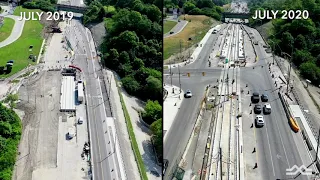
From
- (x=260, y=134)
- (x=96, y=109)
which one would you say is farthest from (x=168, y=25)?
(x=260, y=134)

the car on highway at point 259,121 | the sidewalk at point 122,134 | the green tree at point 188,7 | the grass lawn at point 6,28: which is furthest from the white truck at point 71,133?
the green tree at point 188,7

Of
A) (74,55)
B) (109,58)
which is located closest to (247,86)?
(109,58)

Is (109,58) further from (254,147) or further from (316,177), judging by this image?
(316,177)

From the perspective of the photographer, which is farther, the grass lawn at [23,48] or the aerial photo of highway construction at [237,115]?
the grass lawn at [23,48]

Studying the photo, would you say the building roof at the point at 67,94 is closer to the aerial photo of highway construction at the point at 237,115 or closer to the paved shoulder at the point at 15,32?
the aerial photo of highway construction at the point at 237,115

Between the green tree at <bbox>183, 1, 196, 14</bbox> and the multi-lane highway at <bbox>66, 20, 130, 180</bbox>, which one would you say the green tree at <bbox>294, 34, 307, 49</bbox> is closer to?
the multi-lane highway at <bbox>66, 20, 130, 180</bbox>

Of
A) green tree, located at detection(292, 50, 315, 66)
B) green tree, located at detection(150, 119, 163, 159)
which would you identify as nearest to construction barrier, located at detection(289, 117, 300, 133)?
green tree, located at detection(150, 119, 163, 159)

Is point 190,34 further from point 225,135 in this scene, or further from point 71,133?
point 225,135
